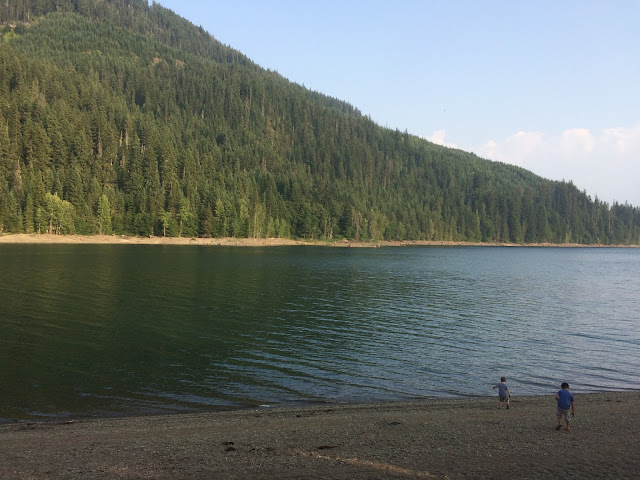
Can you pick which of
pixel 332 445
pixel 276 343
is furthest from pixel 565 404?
pixel 276 343

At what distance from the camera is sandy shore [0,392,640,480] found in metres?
14.0

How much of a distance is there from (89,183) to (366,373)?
553 ft

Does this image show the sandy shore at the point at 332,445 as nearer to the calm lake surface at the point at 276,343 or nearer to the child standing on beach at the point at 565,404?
the child standing on beach at the point at 565,404

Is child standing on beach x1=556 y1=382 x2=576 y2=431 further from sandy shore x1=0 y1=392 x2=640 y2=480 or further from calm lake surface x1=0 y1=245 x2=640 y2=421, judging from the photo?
calm lake surface x1=0 y1=245 x2=640 y2=421

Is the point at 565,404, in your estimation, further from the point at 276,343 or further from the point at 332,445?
the point at 276,343

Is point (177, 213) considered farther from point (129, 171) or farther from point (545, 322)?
point (545, 322)

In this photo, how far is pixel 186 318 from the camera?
4403cm

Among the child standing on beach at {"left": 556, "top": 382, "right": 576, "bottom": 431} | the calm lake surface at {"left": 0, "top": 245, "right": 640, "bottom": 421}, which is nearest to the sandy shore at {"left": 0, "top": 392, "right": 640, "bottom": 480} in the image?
the child standing on beach at {"left": 556, "top": 382, "right": 576, "bottom": 431}

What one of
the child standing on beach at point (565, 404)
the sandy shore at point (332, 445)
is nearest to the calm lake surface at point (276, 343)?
the sandy shore at point (332, 445)

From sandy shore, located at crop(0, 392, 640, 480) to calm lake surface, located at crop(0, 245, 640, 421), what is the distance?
138 inches

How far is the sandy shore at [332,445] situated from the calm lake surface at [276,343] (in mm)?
3511

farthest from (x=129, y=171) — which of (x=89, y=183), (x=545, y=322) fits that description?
(x=545, y=322)

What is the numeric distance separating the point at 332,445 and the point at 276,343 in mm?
19671

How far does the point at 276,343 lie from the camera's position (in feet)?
117
